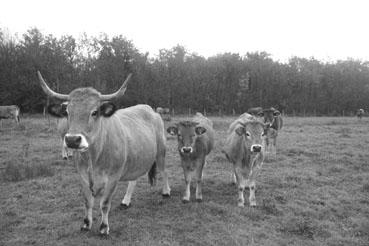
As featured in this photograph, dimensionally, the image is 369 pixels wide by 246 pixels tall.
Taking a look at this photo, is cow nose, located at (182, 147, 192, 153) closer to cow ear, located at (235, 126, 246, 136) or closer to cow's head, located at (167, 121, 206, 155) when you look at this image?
cow's head, located at (167, 121, 206, 155)

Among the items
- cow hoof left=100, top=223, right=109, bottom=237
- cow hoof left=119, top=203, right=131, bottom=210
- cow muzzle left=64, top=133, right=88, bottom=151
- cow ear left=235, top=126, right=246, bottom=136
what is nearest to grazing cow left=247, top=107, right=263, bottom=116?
cow ear left=235, top=126, right=246, bottom=136

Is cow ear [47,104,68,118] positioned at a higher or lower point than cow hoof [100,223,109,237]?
higher

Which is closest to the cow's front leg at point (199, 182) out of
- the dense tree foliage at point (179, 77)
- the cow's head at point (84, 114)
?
the cow's head at point (84, 114)

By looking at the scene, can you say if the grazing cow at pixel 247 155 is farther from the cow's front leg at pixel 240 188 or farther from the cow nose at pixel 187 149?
the cow nose at pixel 187 149

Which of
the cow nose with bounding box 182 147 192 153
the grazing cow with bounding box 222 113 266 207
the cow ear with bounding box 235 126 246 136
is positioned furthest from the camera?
the cow ear with bounding box 235 126 246 136

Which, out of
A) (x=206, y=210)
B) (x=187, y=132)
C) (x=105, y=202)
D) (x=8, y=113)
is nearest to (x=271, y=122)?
(x=187, y=132)

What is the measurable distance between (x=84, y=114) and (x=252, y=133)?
13.9 feet

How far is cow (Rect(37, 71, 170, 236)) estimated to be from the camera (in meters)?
5.02

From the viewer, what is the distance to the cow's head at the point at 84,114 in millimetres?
4719

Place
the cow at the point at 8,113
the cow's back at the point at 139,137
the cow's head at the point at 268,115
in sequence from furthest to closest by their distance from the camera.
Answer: the cow at the point at 8,113 → the cow's head at the point at 268,115 → the cow's back at the point at 139,137

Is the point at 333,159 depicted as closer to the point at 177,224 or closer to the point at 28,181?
the point at 177,224

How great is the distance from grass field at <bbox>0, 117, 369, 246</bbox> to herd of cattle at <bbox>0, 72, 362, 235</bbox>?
→ 19.0 inches

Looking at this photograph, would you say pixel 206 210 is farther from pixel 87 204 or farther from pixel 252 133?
pixel 87 204

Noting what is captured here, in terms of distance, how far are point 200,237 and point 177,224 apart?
726 millimetres
